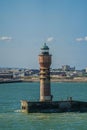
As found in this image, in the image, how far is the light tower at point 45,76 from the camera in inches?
2559

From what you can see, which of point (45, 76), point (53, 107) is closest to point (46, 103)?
point (53, 107)

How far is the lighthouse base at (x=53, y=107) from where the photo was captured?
63.5 meters

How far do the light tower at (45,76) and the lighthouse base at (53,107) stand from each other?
120 cm

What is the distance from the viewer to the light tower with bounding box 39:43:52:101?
6500cm

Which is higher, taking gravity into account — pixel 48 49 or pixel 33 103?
pixel 48 49

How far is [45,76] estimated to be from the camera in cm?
6550

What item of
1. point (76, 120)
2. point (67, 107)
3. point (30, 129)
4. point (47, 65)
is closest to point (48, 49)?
point (47, 65)

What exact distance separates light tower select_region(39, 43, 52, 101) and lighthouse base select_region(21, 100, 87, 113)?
1205 millimetres

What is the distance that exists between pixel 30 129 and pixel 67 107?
12.4m

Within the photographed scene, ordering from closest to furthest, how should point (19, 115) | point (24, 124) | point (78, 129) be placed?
1. point (78, 129)
2. point (24, 124)
3. point (19, 115)

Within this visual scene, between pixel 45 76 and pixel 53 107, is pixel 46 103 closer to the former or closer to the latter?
pixel 53 107

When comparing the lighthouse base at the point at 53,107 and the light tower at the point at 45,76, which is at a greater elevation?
the light tower at the point at 45,76

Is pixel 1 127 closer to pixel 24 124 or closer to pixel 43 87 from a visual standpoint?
pixel 24 124

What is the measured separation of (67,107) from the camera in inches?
2544
